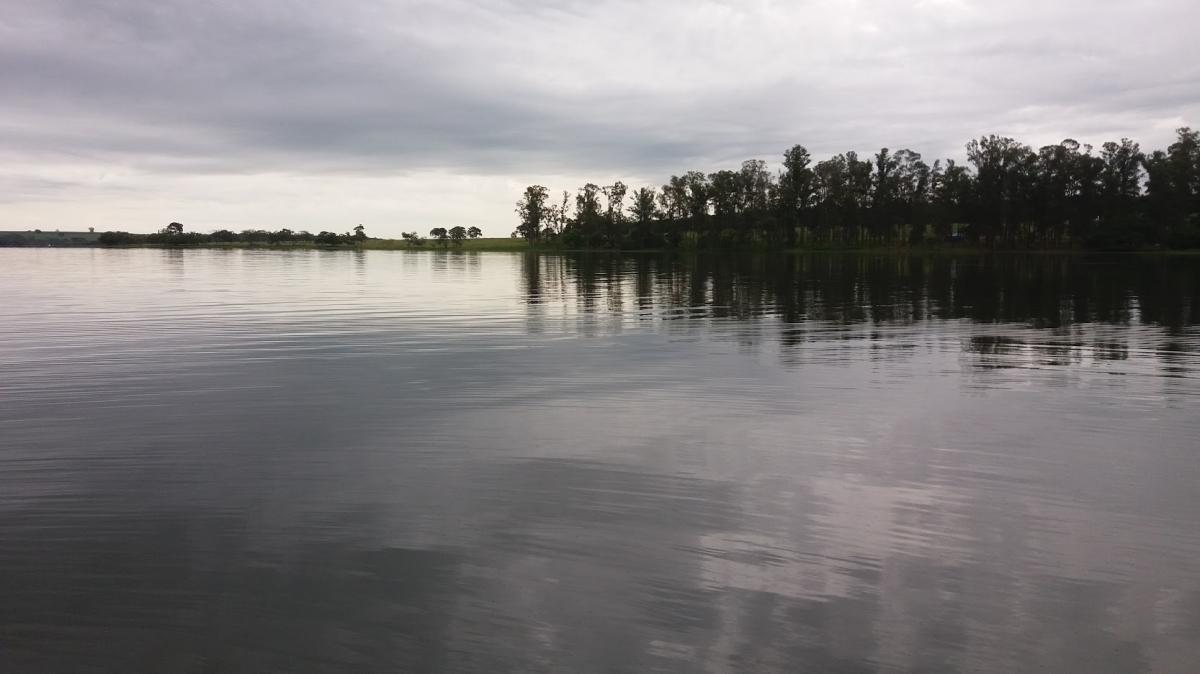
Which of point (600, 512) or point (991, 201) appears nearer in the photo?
point (600, 512)

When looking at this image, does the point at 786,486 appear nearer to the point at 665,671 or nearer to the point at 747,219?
the point at 665,671

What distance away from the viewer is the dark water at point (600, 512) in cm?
632

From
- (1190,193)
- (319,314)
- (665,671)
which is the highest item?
(1190,193)

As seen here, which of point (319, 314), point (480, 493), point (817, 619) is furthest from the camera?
point (319, 314)

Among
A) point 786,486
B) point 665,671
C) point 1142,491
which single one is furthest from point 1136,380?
point 665,671

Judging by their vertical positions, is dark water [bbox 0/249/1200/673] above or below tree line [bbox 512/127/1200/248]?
below

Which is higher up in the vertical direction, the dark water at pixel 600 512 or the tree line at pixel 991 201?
the tree line at pixel 991 201

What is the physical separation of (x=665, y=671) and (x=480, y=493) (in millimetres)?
4524

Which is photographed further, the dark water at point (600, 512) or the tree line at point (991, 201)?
the tree line at point (991, 201)

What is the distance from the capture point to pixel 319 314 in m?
33.0

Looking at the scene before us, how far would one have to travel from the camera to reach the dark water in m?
6.32

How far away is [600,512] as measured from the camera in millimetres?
9125

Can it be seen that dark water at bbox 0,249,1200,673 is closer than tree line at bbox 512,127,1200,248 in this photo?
Yes

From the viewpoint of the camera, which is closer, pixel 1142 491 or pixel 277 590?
pixel 277 590
